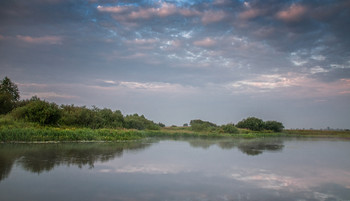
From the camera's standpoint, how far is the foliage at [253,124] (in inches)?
2589

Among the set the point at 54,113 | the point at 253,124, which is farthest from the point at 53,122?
the point at 253,124

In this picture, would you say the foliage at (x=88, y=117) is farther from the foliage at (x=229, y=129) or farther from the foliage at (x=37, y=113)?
the foliage at (x=229, y=129)

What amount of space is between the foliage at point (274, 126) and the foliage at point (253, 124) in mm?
1461

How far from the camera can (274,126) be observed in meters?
67.0

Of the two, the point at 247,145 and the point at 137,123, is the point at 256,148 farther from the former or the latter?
the point at 137,123

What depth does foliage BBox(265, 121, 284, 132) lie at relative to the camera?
66875mm

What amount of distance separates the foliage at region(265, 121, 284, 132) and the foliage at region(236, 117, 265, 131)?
1461 millimetres

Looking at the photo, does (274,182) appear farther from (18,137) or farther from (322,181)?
(18,137)

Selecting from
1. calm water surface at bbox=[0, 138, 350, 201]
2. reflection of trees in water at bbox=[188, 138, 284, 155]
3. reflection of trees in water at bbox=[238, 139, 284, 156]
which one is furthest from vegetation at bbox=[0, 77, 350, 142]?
reflection of trees in water at bbox=[238, 139, 284, 156]

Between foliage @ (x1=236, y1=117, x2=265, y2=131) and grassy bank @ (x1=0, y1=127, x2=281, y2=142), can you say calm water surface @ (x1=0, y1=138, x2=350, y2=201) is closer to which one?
grassy bank @ (x1=0, y1=127, x2=281, y2=142)

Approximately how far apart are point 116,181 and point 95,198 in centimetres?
230

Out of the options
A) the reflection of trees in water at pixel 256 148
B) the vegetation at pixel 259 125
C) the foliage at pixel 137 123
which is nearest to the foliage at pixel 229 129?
the vegetation at pixel 259 125

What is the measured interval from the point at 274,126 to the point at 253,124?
239 inches

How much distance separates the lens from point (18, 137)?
22.6m
